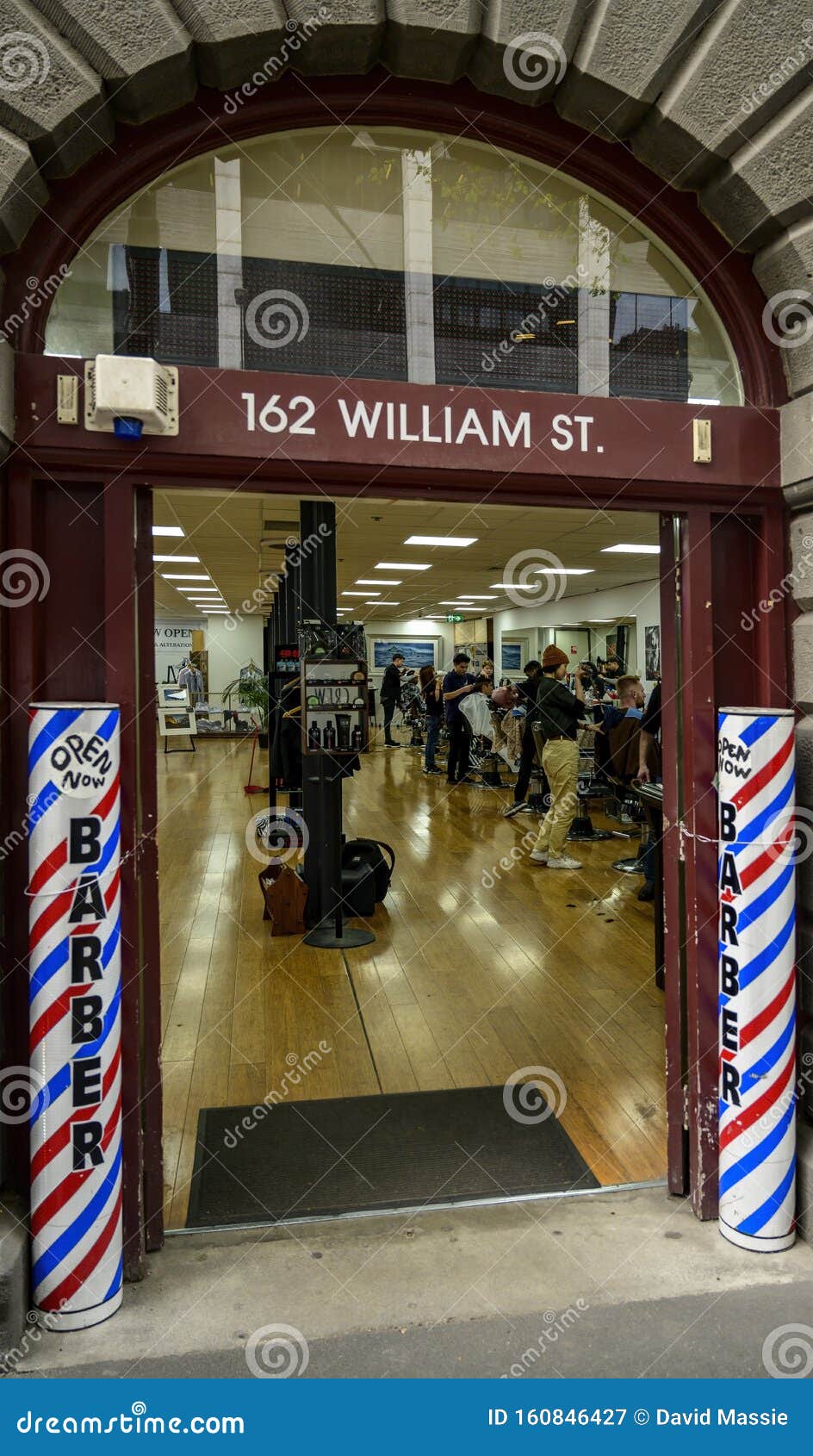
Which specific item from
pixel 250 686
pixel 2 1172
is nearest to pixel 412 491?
pixel 2 1172

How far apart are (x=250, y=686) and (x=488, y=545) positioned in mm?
5803

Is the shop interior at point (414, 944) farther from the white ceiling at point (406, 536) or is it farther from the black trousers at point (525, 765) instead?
the black trousers at point (525, 765)

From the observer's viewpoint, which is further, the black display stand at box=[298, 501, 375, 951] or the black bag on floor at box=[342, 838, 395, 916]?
the black bag on floor at box=[342, 838, 395, 916]

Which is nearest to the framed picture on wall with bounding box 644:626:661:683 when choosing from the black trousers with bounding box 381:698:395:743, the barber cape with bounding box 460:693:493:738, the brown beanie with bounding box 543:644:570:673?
the barber cape with bounding box 460:693:493:738

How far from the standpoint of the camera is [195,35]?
2172 millimetres

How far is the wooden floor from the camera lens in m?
3.44

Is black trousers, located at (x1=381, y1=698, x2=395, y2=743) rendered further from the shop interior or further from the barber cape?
the barber cape

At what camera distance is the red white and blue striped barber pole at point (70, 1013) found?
2.13 meters

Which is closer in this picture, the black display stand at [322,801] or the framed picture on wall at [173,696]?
the black display stand at [322,801]

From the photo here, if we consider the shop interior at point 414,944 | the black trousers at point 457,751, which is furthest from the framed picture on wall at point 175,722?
→ the black trousers at point 457,751

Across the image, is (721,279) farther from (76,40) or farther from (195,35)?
(76,40)

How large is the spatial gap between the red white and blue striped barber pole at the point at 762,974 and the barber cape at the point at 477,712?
8728 millimetres

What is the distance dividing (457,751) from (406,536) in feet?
9.97

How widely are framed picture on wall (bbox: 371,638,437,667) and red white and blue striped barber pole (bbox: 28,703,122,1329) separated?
24345mm
